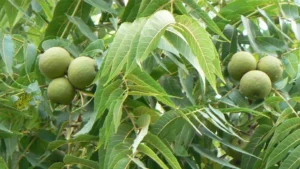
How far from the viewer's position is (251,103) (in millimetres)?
1960

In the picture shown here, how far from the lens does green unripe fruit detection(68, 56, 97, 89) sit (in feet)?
5.63

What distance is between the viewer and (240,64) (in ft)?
6.31

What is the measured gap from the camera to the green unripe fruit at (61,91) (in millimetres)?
1740

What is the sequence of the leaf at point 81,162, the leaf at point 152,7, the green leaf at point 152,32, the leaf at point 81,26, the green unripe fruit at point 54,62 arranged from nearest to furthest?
the green leaf at point 152,32 → the leaf at point 152,7 → the leaf at point 81,162 → the green unripe fruit at point 54,62 → the leaf at point 81,26

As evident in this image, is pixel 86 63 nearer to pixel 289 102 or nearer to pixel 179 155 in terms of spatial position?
pixel 179 155

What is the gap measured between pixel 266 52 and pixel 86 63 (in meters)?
0.60

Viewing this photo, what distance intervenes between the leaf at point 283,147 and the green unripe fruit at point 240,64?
1.18 feet

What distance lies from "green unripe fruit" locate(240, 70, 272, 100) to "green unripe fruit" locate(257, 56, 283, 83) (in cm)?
2

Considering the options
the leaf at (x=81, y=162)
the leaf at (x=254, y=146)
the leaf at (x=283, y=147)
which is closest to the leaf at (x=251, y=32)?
the leaf at (x=254, y=146)

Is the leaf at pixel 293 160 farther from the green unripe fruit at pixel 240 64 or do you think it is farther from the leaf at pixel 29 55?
the leaf at pixel 29 55

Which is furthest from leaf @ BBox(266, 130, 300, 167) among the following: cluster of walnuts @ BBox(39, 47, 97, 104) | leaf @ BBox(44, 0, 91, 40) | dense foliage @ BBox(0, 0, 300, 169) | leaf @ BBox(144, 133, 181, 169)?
leaf @ BBox(44, 0, 91, 40)

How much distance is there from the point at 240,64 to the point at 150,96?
12.8 inches

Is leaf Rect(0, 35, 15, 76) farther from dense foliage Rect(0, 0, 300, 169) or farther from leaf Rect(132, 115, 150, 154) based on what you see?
leaf Rect(132, 115, 150, 154)

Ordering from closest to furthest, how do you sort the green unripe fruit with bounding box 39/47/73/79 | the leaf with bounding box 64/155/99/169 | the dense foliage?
the dense foliage
the leaf with bounding box 64/155/99/169
the green unripe fruit with bounding box 39/47/73/79
